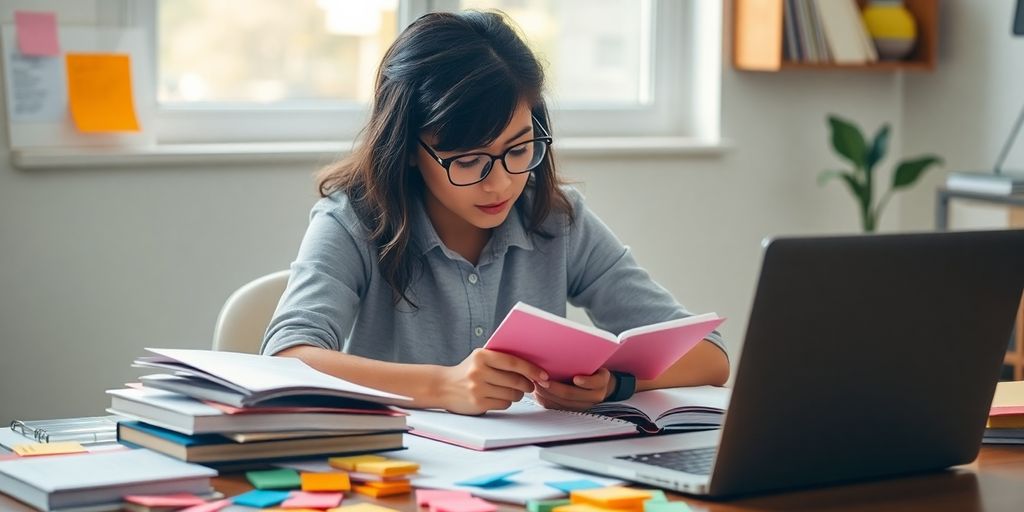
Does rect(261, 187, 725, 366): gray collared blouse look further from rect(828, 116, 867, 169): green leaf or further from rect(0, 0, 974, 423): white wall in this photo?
rect(828, 116, 867, 169): green leaf

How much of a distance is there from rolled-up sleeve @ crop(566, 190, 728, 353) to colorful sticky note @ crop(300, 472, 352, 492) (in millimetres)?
790

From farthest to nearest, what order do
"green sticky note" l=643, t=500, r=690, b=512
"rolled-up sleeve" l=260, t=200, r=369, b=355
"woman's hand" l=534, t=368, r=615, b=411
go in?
"rolled-up sleeve" l=260, t=200, r=369, b=355
"woman's hand" l=534, t=368, r=615, b=411
"green sticky note" l=643, t=500, r=690, b=512

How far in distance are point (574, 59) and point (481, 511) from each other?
247 centimetres

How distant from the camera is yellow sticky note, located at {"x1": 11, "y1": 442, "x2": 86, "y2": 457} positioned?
122 centimetres

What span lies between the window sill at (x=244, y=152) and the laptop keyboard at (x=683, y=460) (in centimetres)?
175

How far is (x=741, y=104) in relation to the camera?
11.3 ft

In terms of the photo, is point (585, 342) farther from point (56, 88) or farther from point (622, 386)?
point (56, 88)

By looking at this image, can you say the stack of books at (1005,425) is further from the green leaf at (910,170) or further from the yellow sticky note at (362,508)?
the green leaf at (910,170)

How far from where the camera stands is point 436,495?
43.1 inches

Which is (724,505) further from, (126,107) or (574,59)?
(574,59)

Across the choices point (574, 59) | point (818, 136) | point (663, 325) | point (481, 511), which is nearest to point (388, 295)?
point (663, 325)

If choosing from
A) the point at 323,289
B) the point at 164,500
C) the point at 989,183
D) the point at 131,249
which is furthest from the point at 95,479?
the point at 989,183

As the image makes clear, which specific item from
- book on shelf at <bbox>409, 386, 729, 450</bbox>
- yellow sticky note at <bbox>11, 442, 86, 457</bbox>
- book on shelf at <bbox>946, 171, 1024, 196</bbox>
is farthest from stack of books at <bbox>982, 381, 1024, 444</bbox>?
book on shelf at <bbox>946, 171, 1024, 196</bbox>

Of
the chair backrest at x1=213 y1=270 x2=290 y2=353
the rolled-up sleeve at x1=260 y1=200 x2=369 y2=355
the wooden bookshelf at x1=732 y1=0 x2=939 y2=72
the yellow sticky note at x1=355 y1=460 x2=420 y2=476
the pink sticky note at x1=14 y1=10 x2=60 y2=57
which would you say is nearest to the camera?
the yellow sticky note at x1=355 y1=460 x2=420 y2=476
